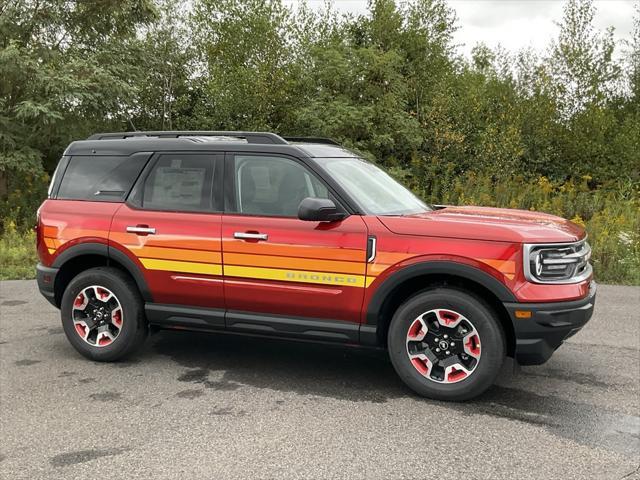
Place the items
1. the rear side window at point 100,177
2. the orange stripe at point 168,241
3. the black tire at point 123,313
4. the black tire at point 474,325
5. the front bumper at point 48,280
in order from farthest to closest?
the front bumper at point 48,280 < the rear side window at point 100,177 < the black tire at point 123,313 < the orange stripe at point 168,241 < the black tire at point 474,325

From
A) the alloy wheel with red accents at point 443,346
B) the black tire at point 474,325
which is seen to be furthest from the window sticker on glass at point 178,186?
the alloy wheel with red accents at point 443,346

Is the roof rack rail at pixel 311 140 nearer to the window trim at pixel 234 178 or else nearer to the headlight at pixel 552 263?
the window trim at pixel 234 178

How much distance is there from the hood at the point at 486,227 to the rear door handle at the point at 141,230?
1875mm

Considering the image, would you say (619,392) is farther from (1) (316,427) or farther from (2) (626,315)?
(2) (626,315)

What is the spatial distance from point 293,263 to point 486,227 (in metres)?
1.37

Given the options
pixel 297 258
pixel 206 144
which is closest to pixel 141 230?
pixel 206 144

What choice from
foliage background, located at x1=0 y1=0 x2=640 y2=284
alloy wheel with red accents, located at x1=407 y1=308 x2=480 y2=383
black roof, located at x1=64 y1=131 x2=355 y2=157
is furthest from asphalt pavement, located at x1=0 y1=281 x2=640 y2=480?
foliage background, located at x1=0 y1=0 x2=640 y2=284

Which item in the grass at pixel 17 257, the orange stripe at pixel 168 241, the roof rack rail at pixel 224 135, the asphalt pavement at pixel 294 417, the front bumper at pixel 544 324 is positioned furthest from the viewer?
the grass at pixel 17 257

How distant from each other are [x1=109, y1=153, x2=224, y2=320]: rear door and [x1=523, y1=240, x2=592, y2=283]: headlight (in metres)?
2.25

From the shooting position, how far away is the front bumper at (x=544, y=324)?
4.14 metres

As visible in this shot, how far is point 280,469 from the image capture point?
3.34 meters

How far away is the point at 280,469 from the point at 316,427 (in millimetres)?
627

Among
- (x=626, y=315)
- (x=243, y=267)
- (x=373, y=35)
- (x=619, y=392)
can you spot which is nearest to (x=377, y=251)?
(x=243, y=267)

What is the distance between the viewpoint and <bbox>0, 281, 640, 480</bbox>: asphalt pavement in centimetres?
340
